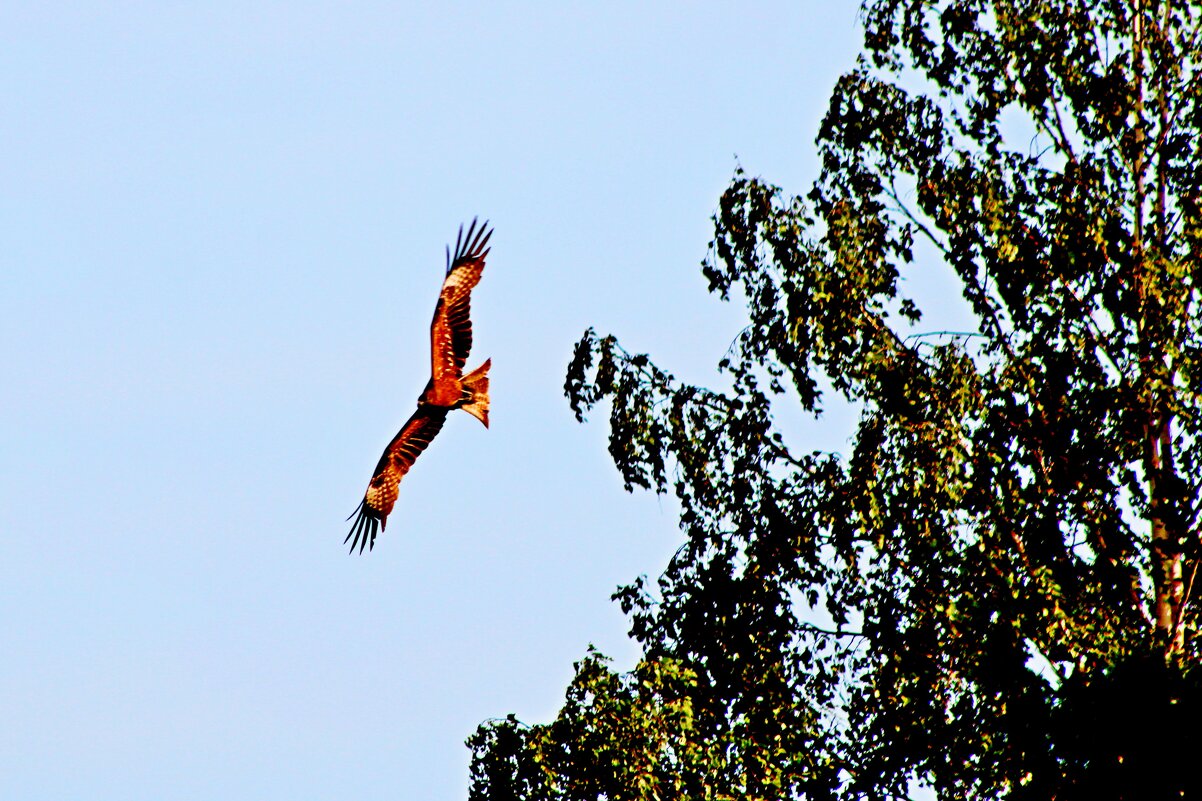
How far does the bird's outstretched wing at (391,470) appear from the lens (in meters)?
18.5

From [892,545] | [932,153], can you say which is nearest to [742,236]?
[932,153]

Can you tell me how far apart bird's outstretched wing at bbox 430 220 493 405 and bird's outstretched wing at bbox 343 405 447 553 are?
294mm

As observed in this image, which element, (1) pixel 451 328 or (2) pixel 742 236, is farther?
(1) pixel 451 328

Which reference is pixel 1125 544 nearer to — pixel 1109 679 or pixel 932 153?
pixel 1109 679

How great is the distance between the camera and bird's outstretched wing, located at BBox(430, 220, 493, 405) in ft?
60.5

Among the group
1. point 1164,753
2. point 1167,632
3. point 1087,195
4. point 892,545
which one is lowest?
point 1164,753

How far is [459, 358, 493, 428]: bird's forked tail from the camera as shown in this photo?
18.4m

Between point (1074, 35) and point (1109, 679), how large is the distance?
19.9ft

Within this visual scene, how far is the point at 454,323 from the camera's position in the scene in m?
19.2

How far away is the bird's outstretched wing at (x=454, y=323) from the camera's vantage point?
18.4 metres

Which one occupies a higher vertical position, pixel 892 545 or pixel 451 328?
pixel 451 328

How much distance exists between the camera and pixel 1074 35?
57.5 feet

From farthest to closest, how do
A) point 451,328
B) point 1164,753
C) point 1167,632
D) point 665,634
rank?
point 451,328 → point 665,634 → point 1167,632 → point 1164,753

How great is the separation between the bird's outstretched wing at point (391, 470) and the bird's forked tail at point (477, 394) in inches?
10.1
